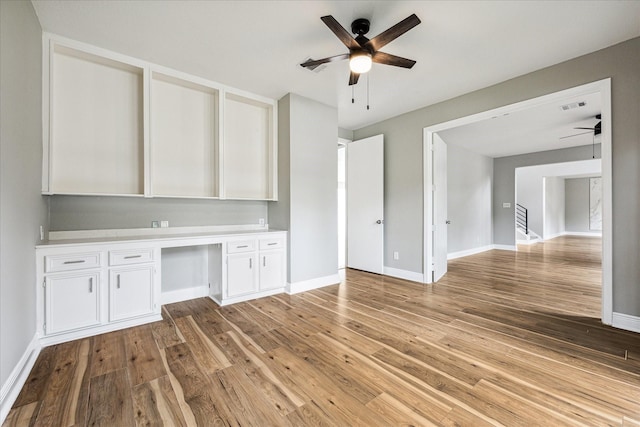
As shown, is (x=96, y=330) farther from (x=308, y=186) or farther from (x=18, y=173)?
(x=308, y=186)

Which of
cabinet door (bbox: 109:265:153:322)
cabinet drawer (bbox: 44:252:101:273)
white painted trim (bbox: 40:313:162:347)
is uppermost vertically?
cabinet drawer (bbox: 44:252:101:273)

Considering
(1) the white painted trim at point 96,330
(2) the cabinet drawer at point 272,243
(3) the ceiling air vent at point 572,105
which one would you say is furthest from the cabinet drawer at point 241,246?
(3) the ceiling air vent at point 572,105

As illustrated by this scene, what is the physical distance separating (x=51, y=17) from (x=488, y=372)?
4517mm

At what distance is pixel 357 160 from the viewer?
5.26 metres

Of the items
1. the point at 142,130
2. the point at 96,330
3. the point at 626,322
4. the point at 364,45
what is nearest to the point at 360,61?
the point at 364,45

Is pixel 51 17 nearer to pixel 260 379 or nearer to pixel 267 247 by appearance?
pixel 267 247

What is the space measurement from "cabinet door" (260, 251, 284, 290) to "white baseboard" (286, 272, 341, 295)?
157 millimetres

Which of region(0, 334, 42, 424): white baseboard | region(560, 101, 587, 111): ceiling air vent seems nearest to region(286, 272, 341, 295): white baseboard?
region(0, 334, 42, 424): white baseboard

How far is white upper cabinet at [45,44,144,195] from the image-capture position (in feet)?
9.20

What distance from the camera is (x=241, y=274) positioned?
3.49 m

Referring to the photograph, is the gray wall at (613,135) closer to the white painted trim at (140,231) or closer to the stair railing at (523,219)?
the white painted trim at (140,231)

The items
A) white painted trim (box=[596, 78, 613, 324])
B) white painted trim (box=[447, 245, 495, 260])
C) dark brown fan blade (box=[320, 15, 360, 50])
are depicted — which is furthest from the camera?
white painted trim (box=[447, 245, 495, 260])

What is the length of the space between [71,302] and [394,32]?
11.7 ft

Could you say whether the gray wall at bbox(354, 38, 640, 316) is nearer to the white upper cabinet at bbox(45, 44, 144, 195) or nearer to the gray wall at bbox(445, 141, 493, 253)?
the gray wall at bbox(445, 141, 493, 253)
